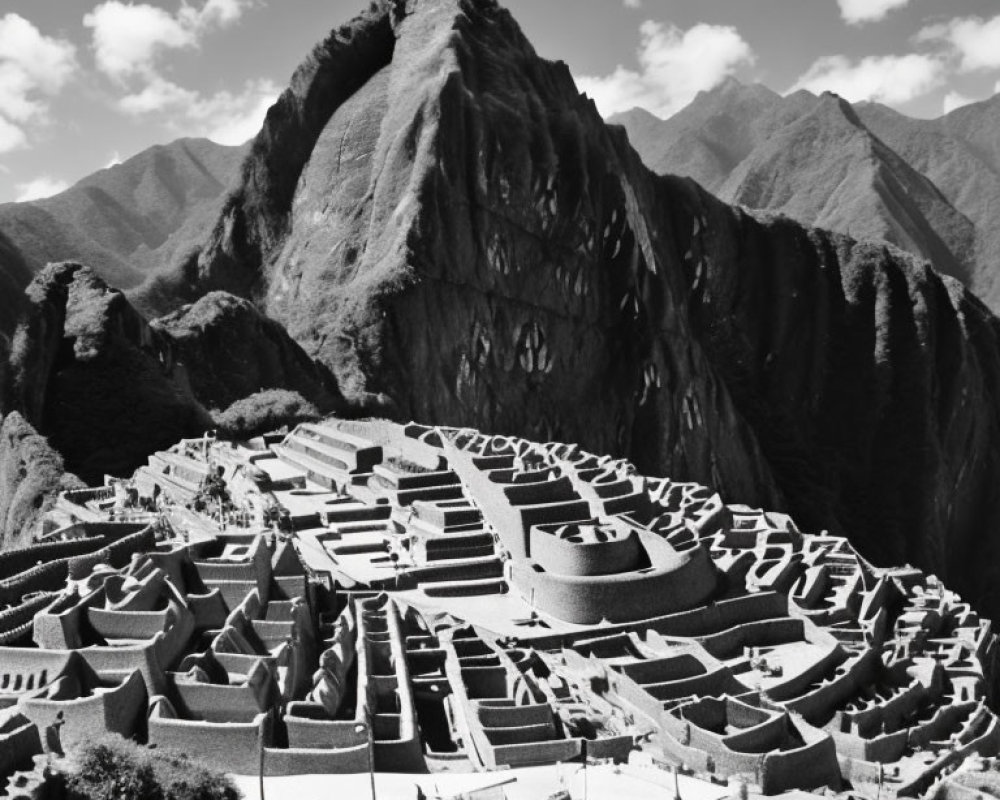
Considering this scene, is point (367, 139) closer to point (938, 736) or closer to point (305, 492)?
point (305, 492)

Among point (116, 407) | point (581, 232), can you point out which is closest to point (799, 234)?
point (581, 232)

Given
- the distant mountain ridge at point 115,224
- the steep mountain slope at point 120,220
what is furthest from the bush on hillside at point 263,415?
the steep mountain slope at point 120,220

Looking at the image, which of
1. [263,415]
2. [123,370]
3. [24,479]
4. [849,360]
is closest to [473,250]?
[123,370]

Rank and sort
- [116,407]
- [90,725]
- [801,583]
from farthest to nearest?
[116,407] < [801,583] < [90,725]

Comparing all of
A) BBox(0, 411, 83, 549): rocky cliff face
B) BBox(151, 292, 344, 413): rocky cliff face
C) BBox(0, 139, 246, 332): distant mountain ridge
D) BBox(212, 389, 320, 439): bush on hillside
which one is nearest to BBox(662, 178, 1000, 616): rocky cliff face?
BBox(0, 139, 246, 332): distant mountain ridge

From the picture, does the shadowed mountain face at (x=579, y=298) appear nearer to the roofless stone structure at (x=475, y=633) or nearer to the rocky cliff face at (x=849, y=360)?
the rocky cliff face at (x=849, y=360)
